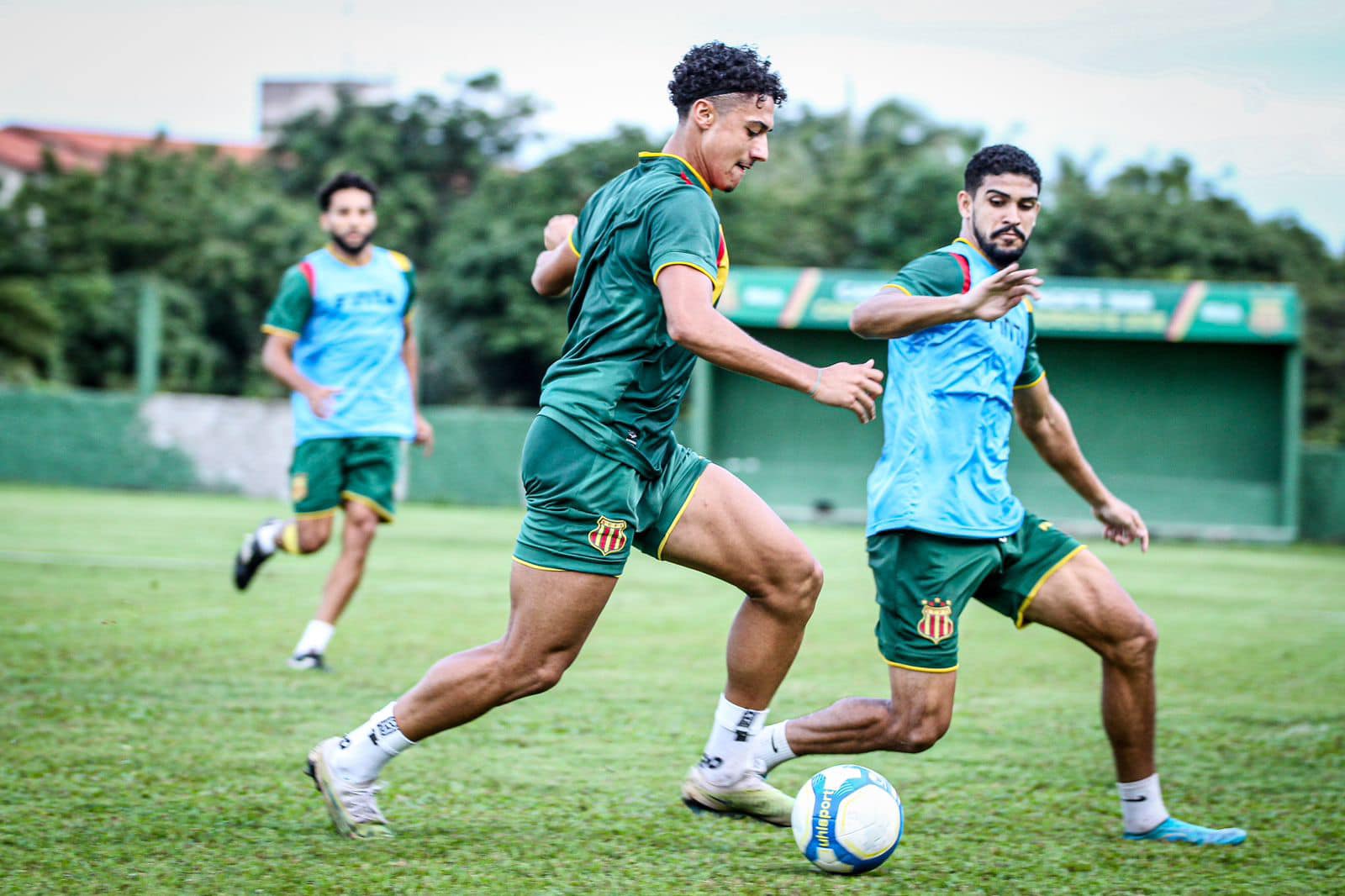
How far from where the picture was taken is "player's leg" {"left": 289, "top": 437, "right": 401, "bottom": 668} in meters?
7.20

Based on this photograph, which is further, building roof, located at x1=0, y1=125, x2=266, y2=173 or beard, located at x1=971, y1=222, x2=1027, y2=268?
building roof, located at x1=0, y1=125, x2=266, y2=173

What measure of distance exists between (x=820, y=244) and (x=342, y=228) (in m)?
27.9

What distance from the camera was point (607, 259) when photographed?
4.05m

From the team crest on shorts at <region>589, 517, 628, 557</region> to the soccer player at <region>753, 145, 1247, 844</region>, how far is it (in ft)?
3.00

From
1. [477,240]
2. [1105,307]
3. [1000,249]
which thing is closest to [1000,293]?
[1000,249]

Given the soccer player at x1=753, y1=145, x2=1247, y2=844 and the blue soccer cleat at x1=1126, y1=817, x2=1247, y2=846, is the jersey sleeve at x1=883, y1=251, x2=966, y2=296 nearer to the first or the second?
the soccer player at x1=753, y1=145, x2=1247, y2=844

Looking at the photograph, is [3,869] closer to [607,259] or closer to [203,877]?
[203,877]

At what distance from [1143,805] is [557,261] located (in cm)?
252

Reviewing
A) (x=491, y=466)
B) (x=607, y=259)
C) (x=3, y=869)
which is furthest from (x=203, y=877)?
(x=491, y=466)

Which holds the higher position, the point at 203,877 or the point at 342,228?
the point at 342,228

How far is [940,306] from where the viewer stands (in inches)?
160

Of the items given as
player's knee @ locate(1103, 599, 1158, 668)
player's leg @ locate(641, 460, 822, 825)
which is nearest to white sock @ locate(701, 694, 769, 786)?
player's leg @ locate(641, 460, 822, 825)

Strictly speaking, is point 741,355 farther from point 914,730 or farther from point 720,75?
point 914,730

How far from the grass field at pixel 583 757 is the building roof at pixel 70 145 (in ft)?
148
